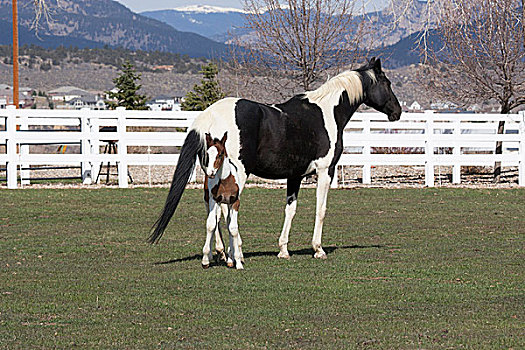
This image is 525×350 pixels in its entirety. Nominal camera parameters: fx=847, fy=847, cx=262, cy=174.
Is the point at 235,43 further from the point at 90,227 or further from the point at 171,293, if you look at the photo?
the point at 171,293

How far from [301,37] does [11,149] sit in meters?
8.98

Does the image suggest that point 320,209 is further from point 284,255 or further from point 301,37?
point 301,37

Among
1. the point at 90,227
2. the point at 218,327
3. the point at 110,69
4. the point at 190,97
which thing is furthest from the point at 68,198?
the point at 110,69

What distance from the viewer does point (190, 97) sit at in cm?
5419

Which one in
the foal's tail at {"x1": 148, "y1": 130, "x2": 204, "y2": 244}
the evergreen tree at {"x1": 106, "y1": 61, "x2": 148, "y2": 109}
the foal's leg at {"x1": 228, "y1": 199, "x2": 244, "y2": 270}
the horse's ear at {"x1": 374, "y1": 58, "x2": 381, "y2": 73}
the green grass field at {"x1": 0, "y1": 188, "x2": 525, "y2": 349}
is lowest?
the green grass field at {"x1": 0, "y1": 188, "x2": 525, "y2": 349}

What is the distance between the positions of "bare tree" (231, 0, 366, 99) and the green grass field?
398 inches

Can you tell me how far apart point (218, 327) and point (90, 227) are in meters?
7.21

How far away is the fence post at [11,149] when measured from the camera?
20.0 metres

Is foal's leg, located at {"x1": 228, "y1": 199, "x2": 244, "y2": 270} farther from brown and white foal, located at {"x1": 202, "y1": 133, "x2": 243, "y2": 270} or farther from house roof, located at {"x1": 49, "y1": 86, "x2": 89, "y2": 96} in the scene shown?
house roof, located at {"x1": 49, "y1": 86, "x2": 89, "y2": 96}

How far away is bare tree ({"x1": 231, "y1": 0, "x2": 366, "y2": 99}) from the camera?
2430cm

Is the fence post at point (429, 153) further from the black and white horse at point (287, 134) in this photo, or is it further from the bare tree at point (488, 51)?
the black and white horse at point (287, 134)

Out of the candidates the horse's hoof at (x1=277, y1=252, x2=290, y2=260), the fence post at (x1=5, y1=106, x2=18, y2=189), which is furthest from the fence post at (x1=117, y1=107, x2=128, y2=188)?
the horse's hoof at (x1=277, y1=252, x2=290, y2=260)

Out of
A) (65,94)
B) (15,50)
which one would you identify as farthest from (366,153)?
(65,94)

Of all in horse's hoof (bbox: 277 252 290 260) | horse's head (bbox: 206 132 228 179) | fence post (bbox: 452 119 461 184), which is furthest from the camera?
fence post (bbox: 452 119 461 184)
